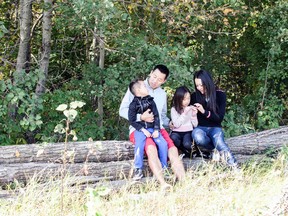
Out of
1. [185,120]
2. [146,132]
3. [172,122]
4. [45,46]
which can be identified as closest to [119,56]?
[45,46]

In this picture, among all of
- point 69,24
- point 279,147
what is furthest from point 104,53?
point 279,147

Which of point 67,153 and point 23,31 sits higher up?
point 23,31

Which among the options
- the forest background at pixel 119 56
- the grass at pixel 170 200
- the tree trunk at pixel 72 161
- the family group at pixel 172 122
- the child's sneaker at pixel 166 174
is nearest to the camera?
the grass at pixel 170 200

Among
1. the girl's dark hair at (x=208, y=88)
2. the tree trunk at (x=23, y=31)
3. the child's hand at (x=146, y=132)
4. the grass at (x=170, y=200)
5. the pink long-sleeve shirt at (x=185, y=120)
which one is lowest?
the grass at (x=170, y=200)

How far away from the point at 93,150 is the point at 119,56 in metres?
3.34

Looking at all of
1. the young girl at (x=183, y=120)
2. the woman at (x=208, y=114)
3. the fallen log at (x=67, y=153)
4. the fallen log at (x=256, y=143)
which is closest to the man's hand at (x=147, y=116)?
the fallen log at (x=67, y=153)

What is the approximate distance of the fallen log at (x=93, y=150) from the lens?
18.3 feet

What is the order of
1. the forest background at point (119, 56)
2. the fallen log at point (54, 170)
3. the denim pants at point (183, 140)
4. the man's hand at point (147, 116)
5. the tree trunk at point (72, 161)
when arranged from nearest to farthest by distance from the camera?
the fallen log at point (54, 170) < the tree trunk at point (72, 161) < the man's hand at point (147, 116) < the denim pants at point (183, 140) < the forest background at point (119, 56)

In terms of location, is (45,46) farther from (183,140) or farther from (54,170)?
(54,170)

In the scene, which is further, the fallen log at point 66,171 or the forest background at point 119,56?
the forest background at point 119,56

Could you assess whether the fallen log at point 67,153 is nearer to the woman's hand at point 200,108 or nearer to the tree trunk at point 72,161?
the tree trunk at point 72,161

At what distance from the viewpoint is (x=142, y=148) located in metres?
5.76

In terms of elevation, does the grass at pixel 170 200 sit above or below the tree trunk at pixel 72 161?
below

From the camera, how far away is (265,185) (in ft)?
17.4
